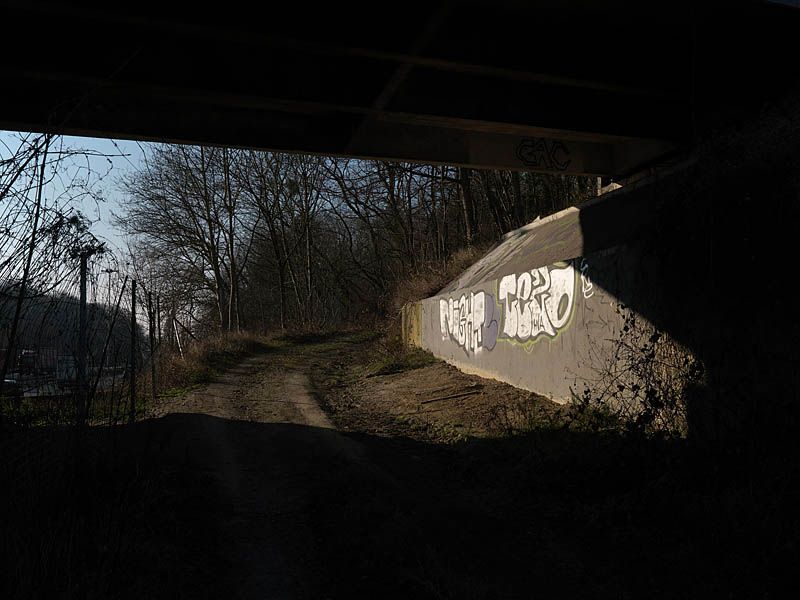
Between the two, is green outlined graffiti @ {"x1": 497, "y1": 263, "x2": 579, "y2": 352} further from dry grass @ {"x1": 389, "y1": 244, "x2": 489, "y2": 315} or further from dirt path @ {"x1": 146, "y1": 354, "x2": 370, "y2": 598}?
dry grass @ {"x1": 389, "y1": 244, "x2": 489, "y2": 315}

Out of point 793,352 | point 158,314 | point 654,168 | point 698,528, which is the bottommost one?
point 698,528

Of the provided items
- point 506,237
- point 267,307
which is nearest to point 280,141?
point 506,237

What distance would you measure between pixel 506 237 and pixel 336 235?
66.2 ft

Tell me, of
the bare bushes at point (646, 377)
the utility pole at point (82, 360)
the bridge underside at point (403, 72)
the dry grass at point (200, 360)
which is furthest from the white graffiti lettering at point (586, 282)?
the dry grass at point (200, 360)

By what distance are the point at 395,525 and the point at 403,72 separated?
189 inches

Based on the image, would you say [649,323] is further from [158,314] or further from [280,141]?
[158,314]

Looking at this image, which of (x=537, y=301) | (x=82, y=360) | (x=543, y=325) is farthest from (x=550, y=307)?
(x=82, y=360)

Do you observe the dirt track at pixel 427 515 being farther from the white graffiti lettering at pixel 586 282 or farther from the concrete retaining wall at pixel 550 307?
the white graffiti lettering at pixel 586 282

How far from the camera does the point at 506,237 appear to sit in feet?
53.1

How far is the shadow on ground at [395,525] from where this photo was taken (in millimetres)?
3666

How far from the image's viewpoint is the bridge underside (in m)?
6.20

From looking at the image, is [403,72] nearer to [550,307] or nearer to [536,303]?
[550,307]

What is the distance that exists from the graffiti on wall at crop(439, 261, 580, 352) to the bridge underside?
2017mm

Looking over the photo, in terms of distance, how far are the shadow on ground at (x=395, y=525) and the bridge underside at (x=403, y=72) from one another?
342 centimetres
